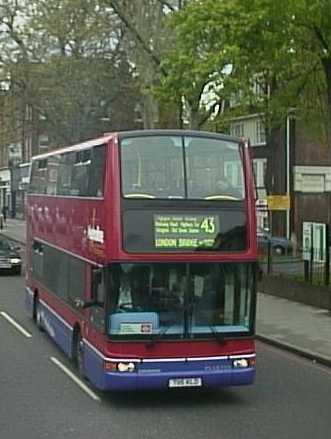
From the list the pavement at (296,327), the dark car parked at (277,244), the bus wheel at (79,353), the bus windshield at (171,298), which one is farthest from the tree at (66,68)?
the bus windshield at (171,298)

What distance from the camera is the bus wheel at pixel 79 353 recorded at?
47.0 feet

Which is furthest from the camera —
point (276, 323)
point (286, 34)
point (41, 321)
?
point (286, 34)

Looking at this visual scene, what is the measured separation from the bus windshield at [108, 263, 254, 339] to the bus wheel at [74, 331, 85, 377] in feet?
6.78

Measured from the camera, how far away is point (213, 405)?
12.8 metres

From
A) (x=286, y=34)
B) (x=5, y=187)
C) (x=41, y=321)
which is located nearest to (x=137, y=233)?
(x=41, y=321)

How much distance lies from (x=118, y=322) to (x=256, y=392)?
102 inches

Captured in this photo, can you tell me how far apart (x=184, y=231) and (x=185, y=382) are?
1.89 metres

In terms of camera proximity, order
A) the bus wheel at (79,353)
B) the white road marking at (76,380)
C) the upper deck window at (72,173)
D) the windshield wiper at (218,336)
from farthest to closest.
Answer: the bus wheel at (79,353)
the upper deck window at (72,173)
the white road marking at (76,380)
the windshield wiper at (218,336)

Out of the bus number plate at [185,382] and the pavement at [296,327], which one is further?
the pavement at [296,327]

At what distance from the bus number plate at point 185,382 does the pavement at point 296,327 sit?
470cm

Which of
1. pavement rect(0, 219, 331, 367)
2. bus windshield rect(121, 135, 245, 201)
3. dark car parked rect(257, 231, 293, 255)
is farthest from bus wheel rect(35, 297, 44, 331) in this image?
dark car parked rect(257, 231, 293, 255)

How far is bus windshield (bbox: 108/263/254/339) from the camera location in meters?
12.4

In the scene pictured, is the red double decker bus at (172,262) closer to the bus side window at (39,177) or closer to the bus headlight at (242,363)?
the bus headlight at (242,363)

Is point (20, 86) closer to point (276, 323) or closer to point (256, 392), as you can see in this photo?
point (276, 323)
